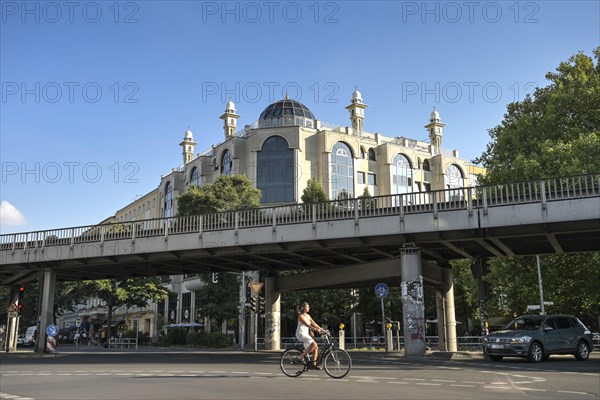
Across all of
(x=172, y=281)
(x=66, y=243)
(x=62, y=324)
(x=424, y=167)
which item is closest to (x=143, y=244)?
(x=66, y=243)

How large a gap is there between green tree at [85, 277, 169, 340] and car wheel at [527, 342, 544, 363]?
1578 inches

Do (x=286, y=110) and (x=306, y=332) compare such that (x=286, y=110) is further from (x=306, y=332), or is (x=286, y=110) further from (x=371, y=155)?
(x=306, y=332)

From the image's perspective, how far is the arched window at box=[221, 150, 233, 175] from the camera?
78.8 metres

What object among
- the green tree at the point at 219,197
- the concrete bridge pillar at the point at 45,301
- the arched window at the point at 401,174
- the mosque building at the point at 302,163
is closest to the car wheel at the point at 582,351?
the concrete bridge pillar at the point at 45,301

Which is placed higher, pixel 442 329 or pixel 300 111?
pixel 300 111

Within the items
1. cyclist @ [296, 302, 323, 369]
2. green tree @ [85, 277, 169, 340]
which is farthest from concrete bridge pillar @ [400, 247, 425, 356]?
green tree @ [85, 277, 169, 340]

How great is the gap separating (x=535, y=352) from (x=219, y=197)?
1292 inches

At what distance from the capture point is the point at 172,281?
8019cm

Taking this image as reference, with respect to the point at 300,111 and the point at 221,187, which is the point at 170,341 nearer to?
the point at 221,187

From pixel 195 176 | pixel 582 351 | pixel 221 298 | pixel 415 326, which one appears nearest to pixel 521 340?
pixel 582 351

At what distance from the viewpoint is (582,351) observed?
20.4 m

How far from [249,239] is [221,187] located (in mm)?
23503

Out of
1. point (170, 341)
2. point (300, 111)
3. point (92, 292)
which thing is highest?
point (300, 111)

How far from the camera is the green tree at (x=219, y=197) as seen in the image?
47.4 m
